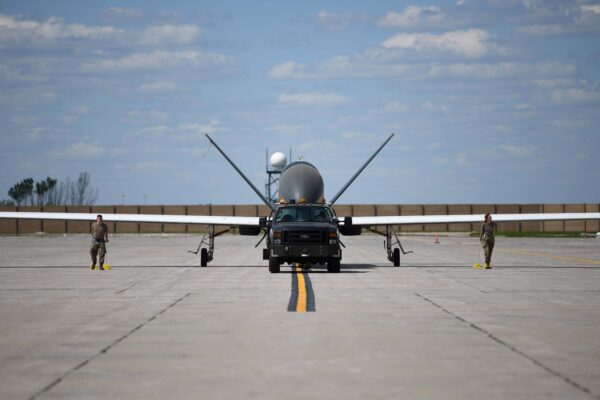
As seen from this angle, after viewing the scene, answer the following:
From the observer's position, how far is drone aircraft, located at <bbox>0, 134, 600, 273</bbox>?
29.0 metres

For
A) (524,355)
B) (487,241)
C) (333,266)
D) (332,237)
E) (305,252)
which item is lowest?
Result: (524,355)

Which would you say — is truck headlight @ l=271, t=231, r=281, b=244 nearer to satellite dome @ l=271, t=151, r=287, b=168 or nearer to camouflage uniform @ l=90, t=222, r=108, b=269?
camouflage uniform @ l=90, t=222, r=108, b=269

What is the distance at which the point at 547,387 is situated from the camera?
9.66 metres

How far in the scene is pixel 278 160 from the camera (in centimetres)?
8744

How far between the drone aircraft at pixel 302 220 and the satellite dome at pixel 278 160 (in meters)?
47.3

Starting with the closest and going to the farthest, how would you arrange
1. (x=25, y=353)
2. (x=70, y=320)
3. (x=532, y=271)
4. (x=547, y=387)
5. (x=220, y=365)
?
(x=547, y=387), (x=220, y=365), (x=25, y=353), (x=70, y=320), (x=532, y=271)

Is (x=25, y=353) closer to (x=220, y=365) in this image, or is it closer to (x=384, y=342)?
(x=220, y=365)

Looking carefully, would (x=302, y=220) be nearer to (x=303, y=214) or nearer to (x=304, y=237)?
(x=303, y=214)

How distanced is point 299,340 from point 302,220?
17.6 meters

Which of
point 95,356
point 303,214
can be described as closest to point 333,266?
point 303,214

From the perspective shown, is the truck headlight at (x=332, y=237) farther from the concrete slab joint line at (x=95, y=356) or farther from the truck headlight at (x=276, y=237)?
the concrete slab joint line at (x=95, y=356)

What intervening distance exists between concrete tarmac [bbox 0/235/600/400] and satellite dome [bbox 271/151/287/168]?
61374mm

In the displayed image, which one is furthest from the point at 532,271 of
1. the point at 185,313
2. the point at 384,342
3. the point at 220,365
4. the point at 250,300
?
the point at 220,365

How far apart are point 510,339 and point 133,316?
636cm
